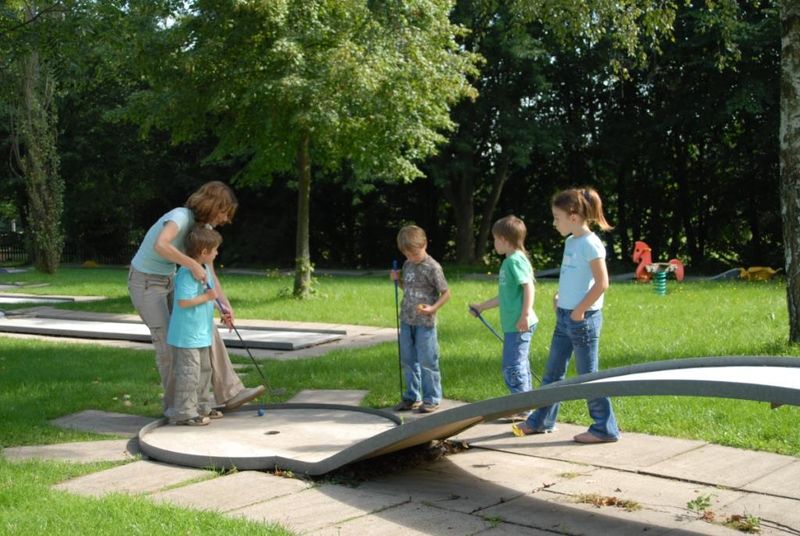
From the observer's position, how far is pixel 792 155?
32.2ft

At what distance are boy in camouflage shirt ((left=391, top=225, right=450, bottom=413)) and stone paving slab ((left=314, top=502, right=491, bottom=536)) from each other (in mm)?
2494

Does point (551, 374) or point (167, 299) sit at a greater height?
point (167, 299)

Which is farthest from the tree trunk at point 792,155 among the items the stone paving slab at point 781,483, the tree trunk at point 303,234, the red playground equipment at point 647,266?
the red playground equipment at point 647,266

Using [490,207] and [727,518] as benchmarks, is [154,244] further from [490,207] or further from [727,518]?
[490,207]

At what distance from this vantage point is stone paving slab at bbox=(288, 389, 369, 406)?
8.10 m

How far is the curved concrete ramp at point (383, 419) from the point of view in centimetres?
448

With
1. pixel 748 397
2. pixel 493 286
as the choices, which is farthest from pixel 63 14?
pixel 493 286

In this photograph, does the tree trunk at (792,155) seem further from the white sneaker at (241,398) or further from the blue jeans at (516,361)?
the white sneaker at (241,398)

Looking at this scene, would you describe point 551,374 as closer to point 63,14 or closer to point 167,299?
point 167,299

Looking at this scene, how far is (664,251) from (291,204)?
42.4 ft

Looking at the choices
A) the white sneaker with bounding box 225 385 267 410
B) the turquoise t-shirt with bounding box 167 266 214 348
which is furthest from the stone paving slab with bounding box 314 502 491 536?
the white sneaker with bounding box 225 385 267 410

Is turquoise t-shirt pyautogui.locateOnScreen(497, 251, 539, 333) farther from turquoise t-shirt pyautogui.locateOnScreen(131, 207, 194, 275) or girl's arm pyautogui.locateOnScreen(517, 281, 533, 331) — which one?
turquoise t-shirt pyautogui.locateOnScreen(131, 207, 194, 275)

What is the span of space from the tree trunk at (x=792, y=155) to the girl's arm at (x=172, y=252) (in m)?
5.99

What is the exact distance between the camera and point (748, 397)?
4.20 metres
